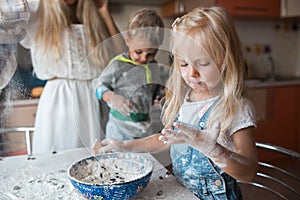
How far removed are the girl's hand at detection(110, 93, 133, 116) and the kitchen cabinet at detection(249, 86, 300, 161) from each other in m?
1.32

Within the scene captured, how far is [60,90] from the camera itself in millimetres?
858

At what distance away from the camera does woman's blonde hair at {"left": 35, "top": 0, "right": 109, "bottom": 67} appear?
758 millimetres

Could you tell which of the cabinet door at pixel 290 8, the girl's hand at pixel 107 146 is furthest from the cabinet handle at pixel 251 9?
the girl's hand at pixel 107 146

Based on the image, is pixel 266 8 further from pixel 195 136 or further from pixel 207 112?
pixel 195 136

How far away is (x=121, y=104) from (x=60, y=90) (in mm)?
333

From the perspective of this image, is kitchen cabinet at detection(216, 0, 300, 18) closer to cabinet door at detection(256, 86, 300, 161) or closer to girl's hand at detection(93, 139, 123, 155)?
cabinet door at detection(256, 86, 300, 161)

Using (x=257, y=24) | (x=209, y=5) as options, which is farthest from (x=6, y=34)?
(x=257, y=24)

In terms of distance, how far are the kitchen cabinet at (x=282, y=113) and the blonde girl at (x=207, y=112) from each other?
128 cm

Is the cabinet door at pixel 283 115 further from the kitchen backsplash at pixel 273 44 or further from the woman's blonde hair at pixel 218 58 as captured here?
the woman's blonde hair at pixel 218 58

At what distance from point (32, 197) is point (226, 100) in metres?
0.39

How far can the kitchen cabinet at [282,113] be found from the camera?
5.80 feet

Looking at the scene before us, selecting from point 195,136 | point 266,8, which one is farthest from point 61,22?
point 266,8

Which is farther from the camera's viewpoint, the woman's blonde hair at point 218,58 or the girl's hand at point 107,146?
the girl's hand at point 107,146

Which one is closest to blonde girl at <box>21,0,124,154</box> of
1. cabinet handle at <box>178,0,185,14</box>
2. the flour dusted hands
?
cabinet handle at <box>178,0,185,14</box>
